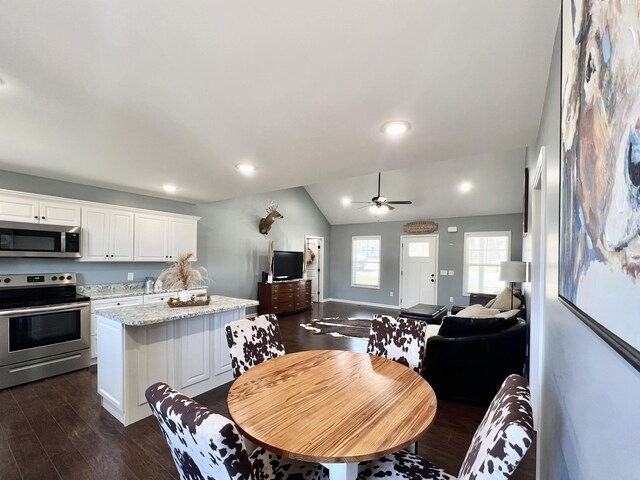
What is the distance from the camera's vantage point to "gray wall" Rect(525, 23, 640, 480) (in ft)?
1.79

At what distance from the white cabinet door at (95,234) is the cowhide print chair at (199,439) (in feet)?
12.4

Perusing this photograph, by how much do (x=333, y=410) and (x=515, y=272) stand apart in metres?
3.22

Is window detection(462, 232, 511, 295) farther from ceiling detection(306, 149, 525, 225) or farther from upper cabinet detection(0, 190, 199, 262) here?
upper cabinet detection(0, 190, 199, 262)

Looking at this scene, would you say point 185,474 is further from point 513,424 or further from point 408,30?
point 408,30

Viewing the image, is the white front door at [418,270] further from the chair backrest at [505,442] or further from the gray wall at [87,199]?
the chair backrest at [505,442]

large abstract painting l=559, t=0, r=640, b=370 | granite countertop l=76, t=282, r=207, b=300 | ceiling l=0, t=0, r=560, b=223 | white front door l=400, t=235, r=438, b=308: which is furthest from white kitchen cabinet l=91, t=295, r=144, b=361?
white front door l=400, t=235, r=438, b=308

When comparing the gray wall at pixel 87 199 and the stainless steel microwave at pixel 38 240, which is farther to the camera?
the gray wall at pixel 87 199

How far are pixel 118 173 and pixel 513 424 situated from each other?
164 inches

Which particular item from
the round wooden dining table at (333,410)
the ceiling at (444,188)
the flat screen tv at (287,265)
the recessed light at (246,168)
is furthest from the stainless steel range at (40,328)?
the ceiling at (444,188)

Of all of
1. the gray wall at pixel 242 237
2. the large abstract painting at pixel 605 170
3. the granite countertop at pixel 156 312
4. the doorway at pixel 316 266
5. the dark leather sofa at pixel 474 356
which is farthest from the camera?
the doorway at pixel 316 266

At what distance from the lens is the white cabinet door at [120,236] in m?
4.12

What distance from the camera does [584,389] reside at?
2.71ft

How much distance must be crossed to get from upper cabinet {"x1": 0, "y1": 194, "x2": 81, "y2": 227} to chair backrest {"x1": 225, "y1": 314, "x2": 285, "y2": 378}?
3.08m

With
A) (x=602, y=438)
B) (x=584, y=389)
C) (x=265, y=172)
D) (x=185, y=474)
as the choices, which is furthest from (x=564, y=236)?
(x=265, y=172)
